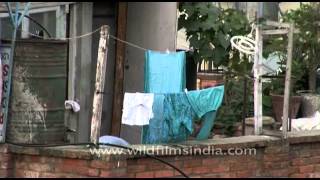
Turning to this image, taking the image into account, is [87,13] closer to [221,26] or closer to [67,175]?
[221,26]

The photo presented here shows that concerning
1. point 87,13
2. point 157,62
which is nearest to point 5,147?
point 157,62

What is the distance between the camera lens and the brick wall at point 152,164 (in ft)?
17.9

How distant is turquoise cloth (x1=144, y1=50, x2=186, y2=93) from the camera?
6.17m

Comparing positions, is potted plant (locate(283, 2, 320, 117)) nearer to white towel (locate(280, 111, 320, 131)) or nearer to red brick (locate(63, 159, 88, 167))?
white towel (locate(280, 111, 320, 131))

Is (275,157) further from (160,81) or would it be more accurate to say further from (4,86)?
(4,86)

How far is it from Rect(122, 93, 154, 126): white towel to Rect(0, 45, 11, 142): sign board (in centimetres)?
111

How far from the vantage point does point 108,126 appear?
26.3 feet

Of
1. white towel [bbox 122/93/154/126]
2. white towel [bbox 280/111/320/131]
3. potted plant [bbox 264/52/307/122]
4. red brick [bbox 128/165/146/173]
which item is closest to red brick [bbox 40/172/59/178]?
red brick [bbox 128/165/146/173]

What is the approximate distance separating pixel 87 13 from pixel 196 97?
2075mm

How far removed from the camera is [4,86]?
5719 millimetres

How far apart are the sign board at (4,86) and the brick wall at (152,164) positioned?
0.19 metres

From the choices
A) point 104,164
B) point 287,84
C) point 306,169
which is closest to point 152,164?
point 104,164

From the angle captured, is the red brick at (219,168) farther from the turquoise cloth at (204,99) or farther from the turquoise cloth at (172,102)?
the turquoise cloth at (204,99)

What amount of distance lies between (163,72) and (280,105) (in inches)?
128
